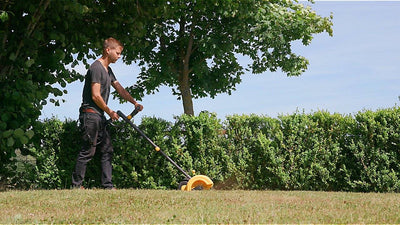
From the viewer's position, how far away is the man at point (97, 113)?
8.30 m

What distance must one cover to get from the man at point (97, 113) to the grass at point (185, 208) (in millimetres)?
965

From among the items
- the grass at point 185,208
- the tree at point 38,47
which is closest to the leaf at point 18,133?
the tree at point 38,47

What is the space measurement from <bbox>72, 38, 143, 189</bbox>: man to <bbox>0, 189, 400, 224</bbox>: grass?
38.0 inches

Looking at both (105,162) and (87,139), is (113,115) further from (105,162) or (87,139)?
(105,162)

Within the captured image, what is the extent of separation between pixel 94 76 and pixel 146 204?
9.38 ft

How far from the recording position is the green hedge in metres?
9.86

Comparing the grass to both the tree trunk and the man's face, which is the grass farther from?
the tree trunk

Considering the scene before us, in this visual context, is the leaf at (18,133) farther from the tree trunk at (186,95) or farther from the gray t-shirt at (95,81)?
the tree trunk at (186,95)

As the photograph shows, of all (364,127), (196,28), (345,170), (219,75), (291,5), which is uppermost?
(291,5)

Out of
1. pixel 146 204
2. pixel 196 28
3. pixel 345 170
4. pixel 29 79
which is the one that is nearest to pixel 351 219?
pixel 146 204

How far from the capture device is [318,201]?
736 centimetres

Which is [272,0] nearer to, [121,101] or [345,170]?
[121,101]

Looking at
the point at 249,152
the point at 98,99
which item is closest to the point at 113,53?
the point at 98,99

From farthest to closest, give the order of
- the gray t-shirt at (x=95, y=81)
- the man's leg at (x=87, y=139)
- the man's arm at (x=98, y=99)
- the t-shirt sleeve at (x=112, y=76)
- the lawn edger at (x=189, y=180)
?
the t-shirt sleeve at (x=112, y=76)
the lawn edger at (x=189, y=180)
the man's leg at (x=87, y=139)
the gray t-shirt at (x=95, y=81)
the man's arm at (x=98, y=99)
